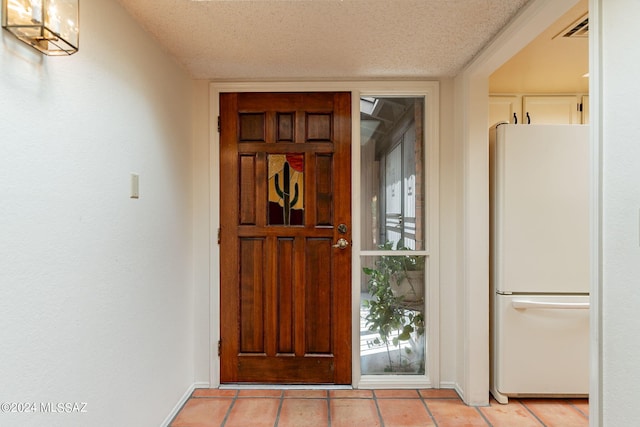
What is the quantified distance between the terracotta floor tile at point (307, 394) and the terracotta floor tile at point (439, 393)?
660 mm

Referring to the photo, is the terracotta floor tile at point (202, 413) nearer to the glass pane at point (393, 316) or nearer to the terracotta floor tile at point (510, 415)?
the glass pane at point (393, 316)

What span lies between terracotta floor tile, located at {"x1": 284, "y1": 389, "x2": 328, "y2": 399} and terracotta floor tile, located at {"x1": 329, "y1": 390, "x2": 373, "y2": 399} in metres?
0.05

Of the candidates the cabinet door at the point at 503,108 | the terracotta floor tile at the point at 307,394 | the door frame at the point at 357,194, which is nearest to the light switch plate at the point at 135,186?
the door frame at the point at 357,194

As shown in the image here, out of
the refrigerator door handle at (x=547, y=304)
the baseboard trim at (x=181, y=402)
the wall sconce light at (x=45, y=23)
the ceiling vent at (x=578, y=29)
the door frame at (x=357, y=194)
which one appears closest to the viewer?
the wall sconce light at (x=45, y=23)

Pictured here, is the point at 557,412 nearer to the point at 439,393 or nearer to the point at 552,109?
the point at 439,393

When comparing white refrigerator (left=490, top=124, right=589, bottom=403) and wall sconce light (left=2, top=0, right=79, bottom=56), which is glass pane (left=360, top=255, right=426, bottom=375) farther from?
wall sconce light (left=2, top=0, right=79, bottom=56)

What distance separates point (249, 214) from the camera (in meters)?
2.75

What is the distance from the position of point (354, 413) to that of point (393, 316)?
2.30ft

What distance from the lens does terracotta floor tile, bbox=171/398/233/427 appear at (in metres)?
2.26

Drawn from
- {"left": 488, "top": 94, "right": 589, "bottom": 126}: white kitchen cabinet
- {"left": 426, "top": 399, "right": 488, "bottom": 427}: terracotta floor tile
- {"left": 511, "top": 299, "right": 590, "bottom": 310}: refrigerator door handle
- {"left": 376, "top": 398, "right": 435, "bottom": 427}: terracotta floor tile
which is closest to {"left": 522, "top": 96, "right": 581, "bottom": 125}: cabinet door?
{"left": 488, "top": 94, "right": 589, "bottom": 126}: white kitchen cabinet

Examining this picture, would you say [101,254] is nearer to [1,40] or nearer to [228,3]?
[1,40]

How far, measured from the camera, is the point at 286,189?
9.03 feet

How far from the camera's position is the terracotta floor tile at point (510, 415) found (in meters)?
2.27

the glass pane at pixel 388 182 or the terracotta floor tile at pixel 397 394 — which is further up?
the glass pane at pixel 388 182
